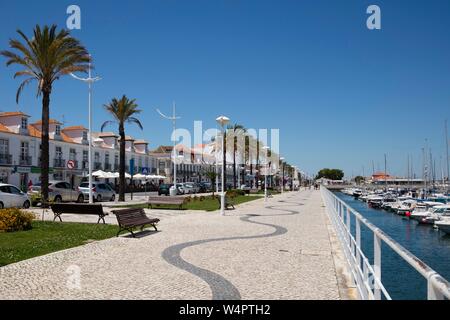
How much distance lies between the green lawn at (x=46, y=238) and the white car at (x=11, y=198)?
6941mm

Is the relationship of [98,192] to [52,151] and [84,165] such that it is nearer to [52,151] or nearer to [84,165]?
[52,151]

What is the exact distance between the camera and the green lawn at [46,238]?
9.30 meters

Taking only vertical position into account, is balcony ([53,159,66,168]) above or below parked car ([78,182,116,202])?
above

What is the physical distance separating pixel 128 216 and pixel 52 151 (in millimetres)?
39902

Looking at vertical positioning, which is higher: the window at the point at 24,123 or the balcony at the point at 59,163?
the window at the point at 24,123

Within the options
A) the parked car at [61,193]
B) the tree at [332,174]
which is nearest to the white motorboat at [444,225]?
the parked car at [61,193]

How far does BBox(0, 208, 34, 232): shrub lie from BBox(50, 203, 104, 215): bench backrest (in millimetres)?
1748

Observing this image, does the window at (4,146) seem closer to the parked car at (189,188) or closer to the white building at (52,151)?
the white building at (52,151)

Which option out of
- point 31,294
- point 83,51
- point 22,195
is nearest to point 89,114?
point 83,51

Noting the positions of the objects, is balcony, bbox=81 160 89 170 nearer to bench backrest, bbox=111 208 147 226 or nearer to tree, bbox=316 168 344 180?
bench backrest, bbox=111 208 147 226

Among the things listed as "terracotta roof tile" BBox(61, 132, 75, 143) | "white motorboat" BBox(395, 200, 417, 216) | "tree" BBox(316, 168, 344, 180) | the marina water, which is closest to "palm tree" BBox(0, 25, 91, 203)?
the marina water

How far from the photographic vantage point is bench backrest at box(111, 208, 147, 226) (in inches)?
460
